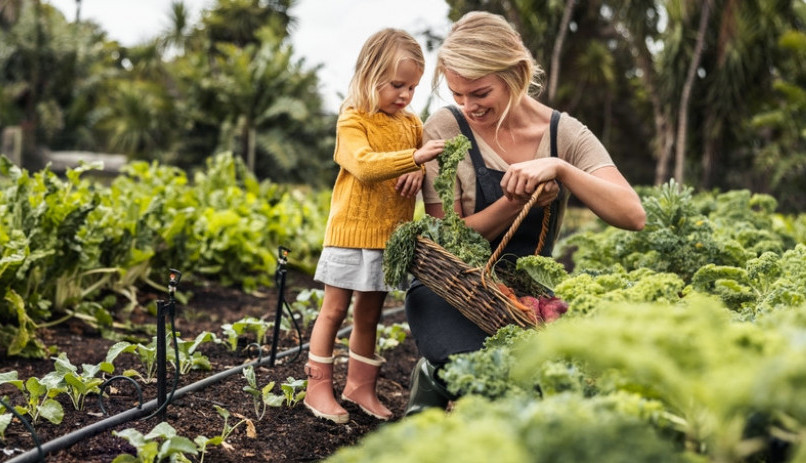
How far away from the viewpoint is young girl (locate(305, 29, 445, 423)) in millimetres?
2656

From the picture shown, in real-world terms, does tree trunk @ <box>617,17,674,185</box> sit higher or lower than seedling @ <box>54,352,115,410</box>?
higher

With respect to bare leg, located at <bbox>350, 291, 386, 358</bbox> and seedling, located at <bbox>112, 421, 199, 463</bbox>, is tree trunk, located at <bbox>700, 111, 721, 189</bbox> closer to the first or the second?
bare leg, located at <bbox>350, 291, 386, 358</bbox>

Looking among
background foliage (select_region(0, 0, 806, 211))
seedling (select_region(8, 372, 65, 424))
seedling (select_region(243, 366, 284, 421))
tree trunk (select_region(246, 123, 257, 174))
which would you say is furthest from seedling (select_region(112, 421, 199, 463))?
tree trunk (select_region(246, 123, 257, 174))

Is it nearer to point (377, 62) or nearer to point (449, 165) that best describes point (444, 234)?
point (449, 165)

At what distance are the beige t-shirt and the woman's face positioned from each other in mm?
131

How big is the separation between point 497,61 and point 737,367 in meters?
1.73

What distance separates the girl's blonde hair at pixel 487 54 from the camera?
253 cm

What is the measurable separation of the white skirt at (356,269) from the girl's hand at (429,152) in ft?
1.56

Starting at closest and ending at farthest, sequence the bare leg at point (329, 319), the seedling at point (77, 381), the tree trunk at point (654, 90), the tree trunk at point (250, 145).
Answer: the seedling at point (77, 381), the bare leg at point (329, 319), the tree trunk at point (654, 90), the tree trunk at point (250, 145)

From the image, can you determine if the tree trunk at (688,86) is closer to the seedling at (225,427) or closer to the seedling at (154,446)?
the seedling at (225,427)

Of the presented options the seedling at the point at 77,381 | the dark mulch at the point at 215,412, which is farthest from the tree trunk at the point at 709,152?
the seedling at the point at 77,381

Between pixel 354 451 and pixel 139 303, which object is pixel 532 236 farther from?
pixel 139 303

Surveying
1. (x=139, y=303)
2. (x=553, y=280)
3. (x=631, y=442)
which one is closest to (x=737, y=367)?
(x=631, y=442)

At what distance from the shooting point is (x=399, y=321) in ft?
16.6
